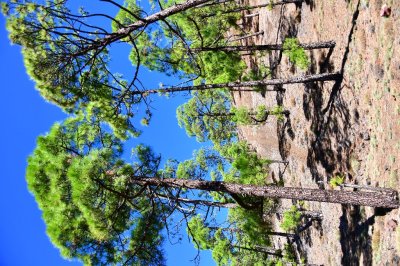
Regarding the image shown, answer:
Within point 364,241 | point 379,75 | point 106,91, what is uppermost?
point 379,75

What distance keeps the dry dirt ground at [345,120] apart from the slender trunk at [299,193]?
0.42 metres

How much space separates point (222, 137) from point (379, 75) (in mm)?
14507

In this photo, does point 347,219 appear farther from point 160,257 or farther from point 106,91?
point 106,91

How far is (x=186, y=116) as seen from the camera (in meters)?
21.8

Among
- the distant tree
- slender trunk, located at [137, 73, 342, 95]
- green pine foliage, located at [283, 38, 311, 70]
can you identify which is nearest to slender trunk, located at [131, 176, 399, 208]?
the distant tree

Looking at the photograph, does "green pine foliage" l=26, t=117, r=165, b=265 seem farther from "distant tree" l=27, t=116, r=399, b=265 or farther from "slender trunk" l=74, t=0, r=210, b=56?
"slender trunk" l=74, t=0, r=210, b=56

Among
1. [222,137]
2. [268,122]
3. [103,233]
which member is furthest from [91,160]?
[222,137]

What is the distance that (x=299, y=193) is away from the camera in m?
8.45

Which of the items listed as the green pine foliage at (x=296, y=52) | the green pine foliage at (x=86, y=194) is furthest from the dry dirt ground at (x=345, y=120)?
the green pine foliage at (x=86, y=194)

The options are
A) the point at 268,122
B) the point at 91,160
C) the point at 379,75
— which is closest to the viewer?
the point at 91,160

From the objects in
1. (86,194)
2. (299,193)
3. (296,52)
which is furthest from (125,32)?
(296,52)

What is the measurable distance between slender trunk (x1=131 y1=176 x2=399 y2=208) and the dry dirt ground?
416mm

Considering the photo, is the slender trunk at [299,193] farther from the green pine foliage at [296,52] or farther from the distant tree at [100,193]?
the green pine foliage at [296,52]

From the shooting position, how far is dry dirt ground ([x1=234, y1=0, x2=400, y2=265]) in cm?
895
